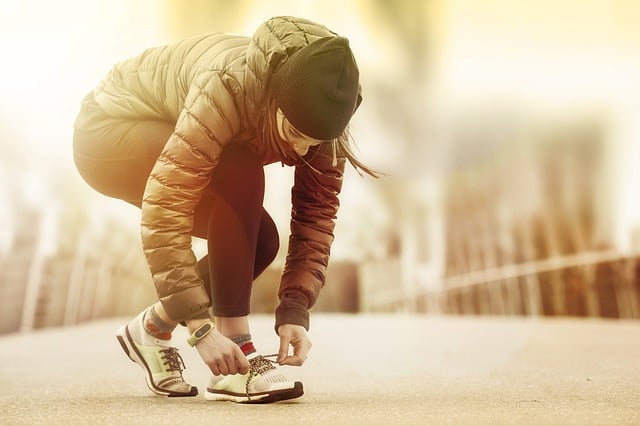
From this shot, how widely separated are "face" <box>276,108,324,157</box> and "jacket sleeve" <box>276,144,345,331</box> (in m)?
0.17

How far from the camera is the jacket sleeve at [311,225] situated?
1.58m

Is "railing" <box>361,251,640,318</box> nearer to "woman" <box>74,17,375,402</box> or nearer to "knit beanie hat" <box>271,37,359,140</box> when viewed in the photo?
"woman" <box>74,17,375,402</box>

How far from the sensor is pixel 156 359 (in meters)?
1.67

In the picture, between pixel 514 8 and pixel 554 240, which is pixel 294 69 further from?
pixel 514 8

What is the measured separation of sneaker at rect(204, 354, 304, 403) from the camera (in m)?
1.47

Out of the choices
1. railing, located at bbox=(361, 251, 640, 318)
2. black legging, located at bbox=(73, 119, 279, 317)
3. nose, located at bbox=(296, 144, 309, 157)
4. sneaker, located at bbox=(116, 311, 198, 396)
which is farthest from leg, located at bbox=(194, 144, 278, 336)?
railing, located at bbox=(361, 251, 640, 318)

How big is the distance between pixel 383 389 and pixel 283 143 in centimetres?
68

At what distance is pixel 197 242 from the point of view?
70.4 inches

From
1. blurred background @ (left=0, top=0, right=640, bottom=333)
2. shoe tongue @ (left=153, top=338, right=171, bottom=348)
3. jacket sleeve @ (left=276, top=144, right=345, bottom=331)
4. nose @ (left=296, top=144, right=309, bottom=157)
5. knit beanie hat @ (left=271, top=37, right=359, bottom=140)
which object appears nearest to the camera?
knit beanie hat @ (left=271, top=37, right=359, bottom=140)

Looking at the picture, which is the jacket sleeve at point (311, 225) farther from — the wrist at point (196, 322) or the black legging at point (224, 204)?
the wrist at point (196, 322)

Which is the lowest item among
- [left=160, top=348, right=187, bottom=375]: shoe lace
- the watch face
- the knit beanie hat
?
[left=160, top=348, right=187, bottom=375]: shoe lace

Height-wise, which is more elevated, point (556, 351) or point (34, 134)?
point (34, 134)

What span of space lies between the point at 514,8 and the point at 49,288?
763cm

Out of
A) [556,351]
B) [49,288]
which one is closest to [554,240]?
[49,288]
